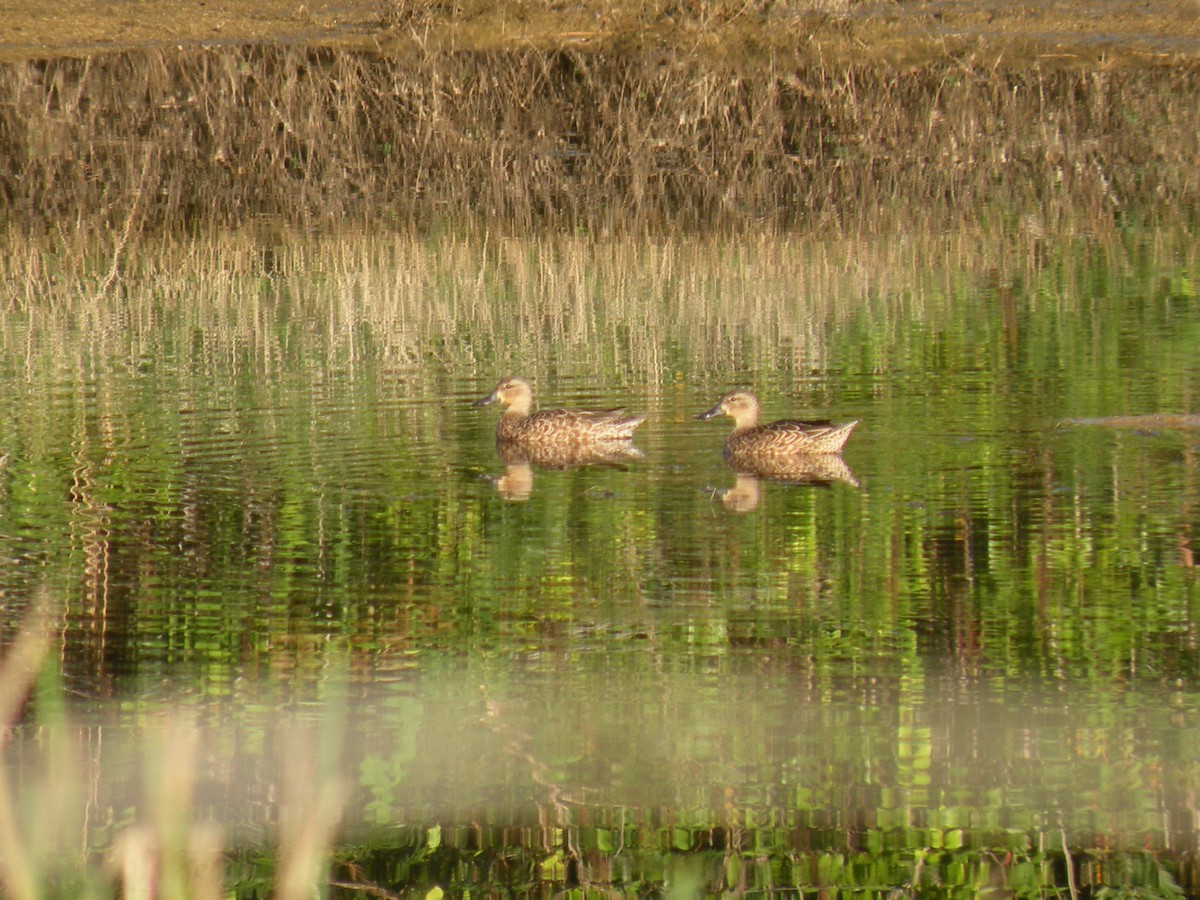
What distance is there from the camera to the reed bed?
845 inches

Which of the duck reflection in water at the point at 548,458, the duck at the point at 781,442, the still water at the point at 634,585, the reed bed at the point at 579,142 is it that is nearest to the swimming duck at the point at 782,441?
the duck at the point at 781,442

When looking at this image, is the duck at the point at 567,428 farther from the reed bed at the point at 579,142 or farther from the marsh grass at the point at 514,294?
the reed bed at the point at 579,142

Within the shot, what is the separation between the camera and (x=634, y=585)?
9312 millimetres

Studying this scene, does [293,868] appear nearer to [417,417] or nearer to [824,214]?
[417,417]

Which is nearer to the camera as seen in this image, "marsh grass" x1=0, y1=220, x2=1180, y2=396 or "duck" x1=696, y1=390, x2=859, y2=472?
"duck" x1=696, y1=390, x2=859, y2=472

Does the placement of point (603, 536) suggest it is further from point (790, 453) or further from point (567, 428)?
point (567, 428)

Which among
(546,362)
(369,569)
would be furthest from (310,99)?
(369,569)

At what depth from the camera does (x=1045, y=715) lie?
7555mm

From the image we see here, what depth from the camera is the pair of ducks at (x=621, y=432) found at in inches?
458

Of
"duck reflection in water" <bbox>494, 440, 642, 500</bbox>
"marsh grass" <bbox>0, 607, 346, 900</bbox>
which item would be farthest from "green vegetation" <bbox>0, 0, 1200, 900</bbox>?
"duck reflection in water" <bbox>494, 440, 642, 500</bbox>

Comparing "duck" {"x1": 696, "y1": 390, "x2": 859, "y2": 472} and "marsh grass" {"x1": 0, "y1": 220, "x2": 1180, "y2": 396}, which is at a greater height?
"marsh grass" {"x1": 0, "y1": 220, "x2": 1180, "y2": 396}

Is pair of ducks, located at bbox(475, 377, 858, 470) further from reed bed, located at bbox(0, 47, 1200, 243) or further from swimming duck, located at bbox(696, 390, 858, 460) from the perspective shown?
reed bed, located at bbox(0, 47, 1200, 243)

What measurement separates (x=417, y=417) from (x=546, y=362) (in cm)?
197

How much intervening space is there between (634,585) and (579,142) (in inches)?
650
